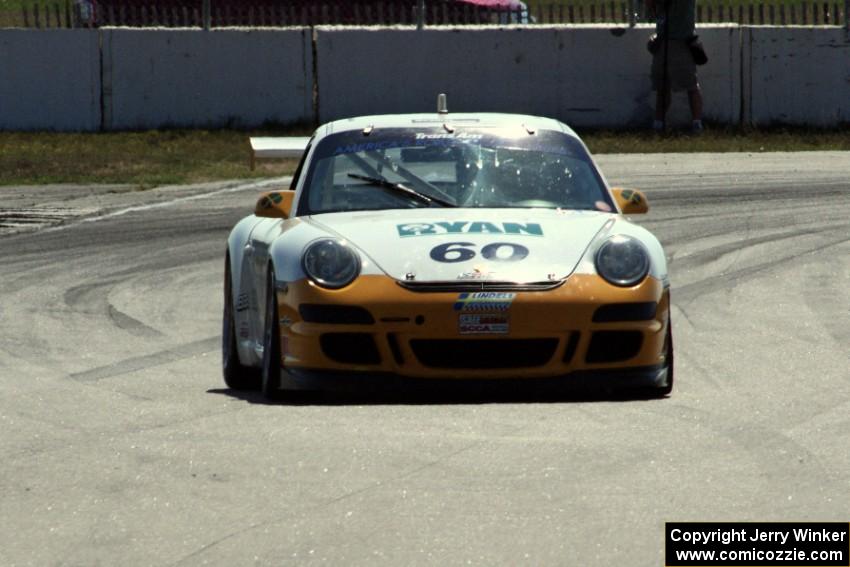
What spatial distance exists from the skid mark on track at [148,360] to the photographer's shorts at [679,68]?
44.9 feet

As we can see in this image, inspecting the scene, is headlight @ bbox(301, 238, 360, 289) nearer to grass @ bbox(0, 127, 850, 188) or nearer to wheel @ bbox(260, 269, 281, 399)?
wheel @ bbox(260, 269, 281, 399)

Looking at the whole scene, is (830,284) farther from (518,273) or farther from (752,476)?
(752,476)

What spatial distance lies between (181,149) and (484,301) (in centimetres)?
1551

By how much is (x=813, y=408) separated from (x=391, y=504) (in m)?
2.28

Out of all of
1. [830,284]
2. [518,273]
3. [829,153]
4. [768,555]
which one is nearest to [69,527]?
[768,555]

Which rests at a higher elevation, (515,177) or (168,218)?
(515,177)

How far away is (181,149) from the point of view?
22500mm

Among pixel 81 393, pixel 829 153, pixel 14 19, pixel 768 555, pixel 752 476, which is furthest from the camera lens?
pixel 14 19

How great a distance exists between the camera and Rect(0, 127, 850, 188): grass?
66.0ft

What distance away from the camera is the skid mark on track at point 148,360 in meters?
8.76

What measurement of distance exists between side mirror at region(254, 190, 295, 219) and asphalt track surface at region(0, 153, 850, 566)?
2.68 feet

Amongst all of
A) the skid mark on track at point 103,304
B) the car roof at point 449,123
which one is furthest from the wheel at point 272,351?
the skid mark on track at point 103,304

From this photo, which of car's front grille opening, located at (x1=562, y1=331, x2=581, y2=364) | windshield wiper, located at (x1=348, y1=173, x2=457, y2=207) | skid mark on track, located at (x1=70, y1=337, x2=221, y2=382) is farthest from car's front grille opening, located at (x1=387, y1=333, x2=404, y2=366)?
skid mark on track, located at (x1=70, y1=337, x2=221, y2=382)

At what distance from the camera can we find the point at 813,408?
287 inches
